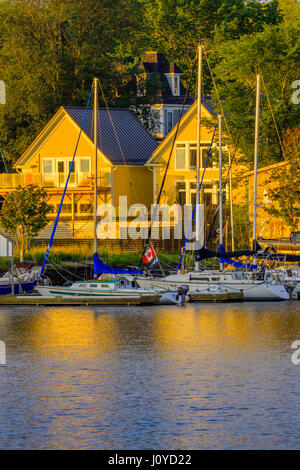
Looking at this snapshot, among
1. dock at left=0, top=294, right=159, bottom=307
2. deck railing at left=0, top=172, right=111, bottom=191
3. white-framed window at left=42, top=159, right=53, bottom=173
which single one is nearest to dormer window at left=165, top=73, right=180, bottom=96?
white-framed window at left=42, top=159, right=53, bottom=173

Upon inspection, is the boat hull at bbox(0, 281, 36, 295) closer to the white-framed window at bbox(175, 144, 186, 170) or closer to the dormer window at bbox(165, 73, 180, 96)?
the white-framed window at bbox(175, 144, 186, 170)

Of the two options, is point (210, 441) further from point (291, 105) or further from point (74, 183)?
point (74, 183)

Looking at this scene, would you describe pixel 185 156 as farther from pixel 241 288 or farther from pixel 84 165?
pixel 241 288

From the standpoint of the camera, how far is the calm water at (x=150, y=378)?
2528 cm

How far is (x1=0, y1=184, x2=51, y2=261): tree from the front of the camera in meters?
68.4

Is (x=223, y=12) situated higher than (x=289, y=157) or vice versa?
(x=223, y=12)

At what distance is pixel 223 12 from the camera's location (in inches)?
4090

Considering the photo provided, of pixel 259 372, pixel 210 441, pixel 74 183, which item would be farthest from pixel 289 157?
pixel 210 441

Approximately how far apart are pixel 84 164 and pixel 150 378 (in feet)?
175

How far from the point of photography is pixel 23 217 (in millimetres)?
69062

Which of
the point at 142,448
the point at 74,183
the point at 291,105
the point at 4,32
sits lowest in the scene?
the point at 142,448

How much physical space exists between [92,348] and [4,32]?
56.2 meters

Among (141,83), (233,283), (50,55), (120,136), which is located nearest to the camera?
(233,283)

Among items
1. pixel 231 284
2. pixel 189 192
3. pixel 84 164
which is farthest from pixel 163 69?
pixel 231 284
